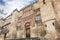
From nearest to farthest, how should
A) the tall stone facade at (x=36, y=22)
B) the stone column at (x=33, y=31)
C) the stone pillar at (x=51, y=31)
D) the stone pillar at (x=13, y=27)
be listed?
the stone pillar at (x=51, y=31) → the tall stone facade at (x=36, y=22) → the stone column at (x=33, y=31) → the stone pillar at (x=13, y=27)

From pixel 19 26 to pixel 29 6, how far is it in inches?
112

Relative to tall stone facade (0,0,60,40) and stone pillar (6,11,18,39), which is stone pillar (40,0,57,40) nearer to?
tall stone facade (0,0,60,40)

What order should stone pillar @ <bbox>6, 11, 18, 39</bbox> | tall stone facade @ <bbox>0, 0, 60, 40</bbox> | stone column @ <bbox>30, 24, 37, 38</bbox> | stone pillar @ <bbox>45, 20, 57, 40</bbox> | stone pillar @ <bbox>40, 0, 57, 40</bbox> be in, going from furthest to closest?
1. stone pillar @ <bbox>6, 11, 18, 39</bbox>
2. stone column @ <bbox>30, 24, 37, 38</bbox>
3. tall stone facade @ <bbox>0, 0, 60, 40</bbox>
4. stone pillar @ <bbox>40, 0, 57, 40</bbox>
5. stone pillar @ <bbox>45, 20, 57, 40</bbox>

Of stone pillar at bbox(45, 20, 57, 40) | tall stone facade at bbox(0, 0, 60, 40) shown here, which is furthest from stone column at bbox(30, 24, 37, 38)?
→ stone pillar at bbox(45, 20, 57, 40)

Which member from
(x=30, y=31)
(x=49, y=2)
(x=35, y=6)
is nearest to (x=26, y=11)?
(x=35, y=6)

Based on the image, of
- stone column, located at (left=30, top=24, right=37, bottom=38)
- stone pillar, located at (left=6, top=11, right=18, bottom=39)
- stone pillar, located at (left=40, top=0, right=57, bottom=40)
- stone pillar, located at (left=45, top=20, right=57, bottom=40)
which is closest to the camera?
stone pillar, located at (left=45, top=20, right=57, bottom=40)

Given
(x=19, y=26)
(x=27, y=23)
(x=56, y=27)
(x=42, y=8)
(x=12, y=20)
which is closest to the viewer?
(x=56, y=27)

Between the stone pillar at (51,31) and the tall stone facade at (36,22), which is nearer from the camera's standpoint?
the stone pillar at (51,31)

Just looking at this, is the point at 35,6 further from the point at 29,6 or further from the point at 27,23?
the point at 27,23

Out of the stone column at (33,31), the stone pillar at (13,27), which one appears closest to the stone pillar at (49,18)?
the stone column at (33,31)

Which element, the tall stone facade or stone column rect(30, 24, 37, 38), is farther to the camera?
stone column rect(30, 24, 37, 38)

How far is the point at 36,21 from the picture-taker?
12500mm

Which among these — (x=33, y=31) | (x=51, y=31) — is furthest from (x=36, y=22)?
(x=51, y=31)

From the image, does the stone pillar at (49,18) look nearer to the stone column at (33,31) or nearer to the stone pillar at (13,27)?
the stone column at (33,31)
